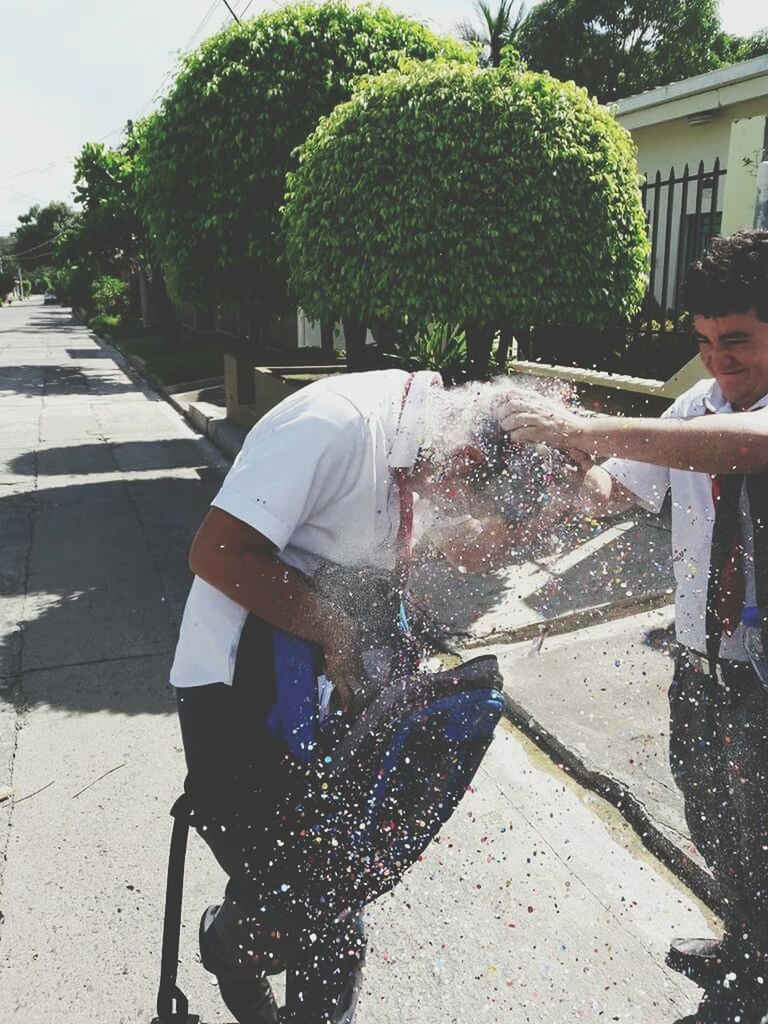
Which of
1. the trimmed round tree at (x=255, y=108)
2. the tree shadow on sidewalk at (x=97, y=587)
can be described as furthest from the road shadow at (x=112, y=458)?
the trimmed round tree at (x=255, y=108)

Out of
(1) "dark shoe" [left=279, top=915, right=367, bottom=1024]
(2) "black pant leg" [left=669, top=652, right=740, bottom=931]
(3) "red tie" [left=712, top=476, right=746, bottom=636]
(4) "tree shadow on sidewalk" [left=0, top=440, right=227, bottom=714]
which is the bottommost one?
(4) "tree shadow on sidewalk" [left=0, top=440, right=227, bottom=714]

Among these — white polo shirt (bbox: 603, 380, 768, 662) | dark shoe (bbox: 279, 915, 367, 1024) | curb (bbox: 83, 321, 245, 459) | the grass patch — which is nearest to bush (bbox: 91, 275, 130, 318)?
the grass patch

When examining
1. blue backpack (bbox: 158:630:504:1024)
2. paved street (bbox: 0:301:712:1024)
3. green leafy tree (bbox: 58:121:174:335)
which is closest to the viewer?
blue backpack (bbox: 158:630:504:1024)

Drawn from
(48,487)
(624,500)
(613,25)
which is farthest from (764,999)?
(613,25)

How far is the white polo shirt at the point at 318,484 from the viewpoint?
1538mm

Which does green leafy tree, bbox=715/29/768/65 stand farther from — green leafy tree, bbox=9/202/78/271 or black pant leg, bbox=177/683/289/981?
green leafy tree, bbox=9/202/78/271

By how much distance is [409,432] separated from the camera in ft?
5.33

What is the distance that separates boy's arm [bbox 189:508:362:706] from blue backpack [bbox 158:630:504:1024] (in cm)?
5

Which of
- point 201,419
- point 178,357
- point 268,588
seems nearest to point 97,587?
point 268,588

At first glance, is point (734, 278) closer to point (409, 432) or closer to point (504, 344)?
point (409, 432)

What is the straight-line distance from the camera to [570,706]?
379 cm

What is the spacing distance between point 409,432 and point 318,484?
19cm

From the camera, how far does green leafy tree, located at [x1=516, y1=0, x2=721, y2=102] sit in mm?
32344

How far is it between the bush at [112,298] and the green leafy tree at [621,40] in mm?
20049
